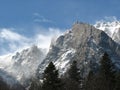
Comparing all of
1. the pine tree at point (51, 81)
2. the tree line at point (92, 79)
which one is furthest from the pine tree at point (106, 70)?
the pine tree at point (51, 81)

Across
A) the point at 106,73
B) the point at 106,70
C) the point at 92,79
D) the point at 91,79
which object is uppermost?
the point at 91,79

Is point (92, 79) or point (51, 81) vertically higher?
point (92, 79)

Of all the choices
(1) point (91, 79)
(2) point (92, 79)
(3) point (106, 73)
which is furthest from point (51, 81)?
(1) point (91, 79)

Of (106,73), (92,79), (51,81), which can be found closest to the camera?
(51,81)

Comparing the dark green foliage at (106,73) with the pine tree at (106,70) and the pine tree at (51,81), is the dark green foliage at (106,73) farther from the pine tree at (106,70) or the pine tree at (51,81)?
the pine tree at (51,81)

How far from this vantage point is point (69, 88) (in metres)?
87.6

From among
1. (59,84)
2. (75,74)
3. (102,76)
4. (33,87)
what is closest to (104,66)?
(102,76)

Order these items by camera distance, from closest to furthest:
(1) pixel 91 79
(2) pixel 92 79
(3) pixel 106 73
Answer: (3) pixel 106 73 < (2) pixel 92 79 < (1) pixel 91 79

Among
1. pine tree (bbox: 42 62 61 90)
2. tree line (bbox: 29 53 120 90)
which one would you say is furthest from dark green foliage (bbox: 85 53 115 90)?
pine tree (bbox: 42 62 61 90)

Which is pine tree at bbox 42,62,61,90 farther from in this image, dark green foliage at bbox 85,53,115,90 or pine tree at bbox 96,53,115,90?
dark green foliage at bbox 85,53,115,90

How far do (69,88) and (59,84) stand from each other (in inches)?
1225

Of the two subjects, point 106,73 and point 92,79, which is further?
point 92,79

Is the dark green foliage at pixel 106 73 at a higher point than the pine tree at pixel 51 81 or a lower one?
higher

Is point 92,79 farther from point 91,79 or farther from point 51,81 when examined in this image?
point 51,81
